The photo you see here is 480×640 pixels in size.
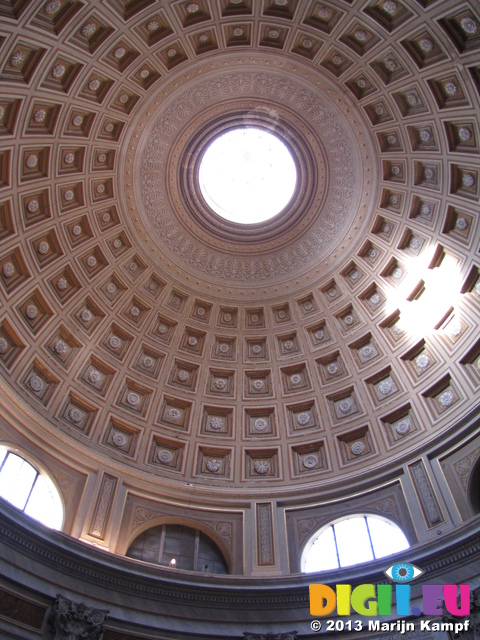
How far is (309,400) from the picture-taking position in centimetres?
2281

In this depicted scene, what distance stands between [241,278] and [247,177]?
6.09 metres

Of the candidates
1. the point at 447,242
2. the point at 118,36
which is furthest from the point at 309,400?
the point at 118,36

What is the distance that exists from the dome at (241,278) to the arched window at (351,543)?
0.39 meters

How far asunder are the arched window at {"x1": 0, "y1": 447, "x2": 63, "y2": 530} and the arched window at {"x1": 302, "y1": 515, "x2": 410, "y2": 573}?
8477 millimetres

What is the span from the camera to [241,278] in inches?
993

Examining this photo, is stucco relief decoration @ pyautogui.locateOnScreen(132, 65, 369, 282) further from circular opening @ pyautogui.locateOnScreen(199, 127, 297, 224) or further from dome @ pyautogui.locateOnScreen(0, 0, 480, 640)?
circular opening @ pyautogui.locateOnScreen(199, 127, 297, 224)

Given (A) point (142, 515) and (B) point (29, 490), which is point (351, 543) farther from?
(B) point (29, 490)

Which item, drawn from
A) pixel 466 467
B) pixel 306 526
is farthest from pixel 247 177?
pixel 466 467

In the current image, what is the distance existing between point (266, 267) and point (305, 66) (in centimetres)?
882

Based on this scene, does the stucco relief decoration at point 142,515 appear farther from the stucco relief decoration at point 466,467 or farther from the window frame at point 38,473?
the stucco relief decoration at point 466,467

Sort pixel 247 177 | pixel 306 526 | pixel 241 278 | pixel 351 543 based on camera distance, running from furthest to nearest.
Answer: pixel 247 177 → pixel 241 278 → pixel 306 526 → pixel 351 543

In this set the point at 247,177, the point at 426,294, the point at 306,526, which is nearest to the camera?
the point at 306,526

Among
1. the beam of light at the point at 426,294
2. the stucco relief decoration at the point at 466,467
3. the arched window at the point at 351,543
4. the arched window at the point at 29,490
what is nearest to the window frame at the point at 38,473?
the arched window at the point at 29,490

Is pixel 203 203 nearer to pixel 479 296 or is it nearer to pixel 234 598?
pixel 479 296
